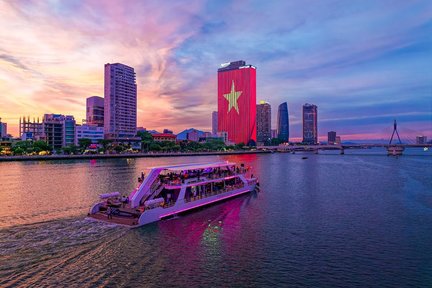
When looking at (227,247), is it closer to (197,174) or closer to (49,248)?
(49,248)

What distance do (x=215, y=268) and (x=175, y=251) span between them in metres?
4.37

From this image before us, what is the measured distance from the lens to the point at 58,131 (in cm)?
18488

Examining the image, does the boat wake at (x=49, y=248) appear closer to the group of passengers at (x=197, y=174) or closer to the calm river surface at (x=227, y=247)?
the calm river surface at (x=227, y=247)

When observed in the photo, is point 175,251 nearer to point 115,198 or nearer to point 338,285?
point 338,285

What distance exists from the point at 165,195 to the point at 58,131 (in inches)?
6902

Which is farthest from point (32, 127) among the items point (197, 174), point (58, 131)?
point (197, 174)

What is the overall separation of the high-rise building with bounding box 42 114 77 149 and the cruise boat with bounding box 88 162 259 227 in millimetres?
166633

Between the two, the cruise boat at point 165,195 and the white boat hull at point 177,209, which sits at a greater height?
the cruise boat at point 165,195

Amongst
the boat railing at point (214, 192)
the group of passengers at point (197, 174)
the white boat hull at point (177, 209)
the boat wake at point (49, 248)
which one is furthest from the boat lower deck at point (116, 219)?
the boat railing at point (214, 192)

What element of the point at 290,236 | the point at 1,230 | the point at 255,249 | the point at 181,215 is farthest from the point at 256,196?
the point at 1,230

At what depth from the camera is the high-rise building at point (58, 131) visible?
181 m

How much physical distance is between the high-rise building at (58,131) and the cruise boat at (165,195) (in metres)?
167

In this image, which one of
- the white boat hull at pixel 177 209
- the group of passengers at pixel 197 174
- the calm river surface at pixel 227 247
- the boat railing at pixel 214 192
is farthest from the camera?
the boat railing at pixel 214 192

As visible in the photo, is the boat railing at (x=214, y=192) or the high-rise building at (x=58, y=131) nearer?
the boat railing at (x=214, y=192)
